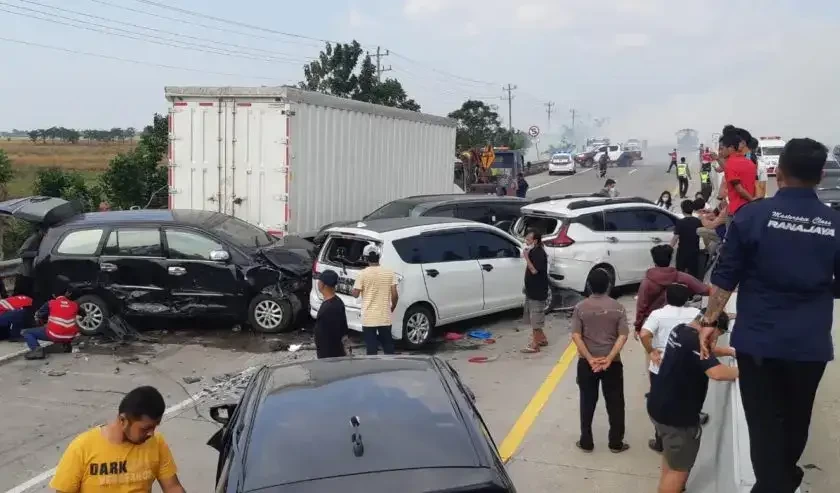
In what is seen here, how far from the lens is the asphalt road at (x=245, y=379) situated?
19.9 feet

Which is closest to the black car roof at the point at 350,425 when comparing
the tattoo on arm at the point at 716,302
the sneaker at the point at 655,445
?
the tattoo on arm at the point at 716,302

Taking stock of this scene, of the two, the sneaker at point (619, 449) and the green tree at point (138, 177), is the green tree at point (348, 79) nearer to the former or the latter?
the green tree at point (138, 177)

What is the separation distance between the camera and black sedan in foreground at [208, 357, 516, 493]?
10.5 ft

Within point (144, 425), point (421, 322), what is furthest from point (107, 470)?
point (421, 322)

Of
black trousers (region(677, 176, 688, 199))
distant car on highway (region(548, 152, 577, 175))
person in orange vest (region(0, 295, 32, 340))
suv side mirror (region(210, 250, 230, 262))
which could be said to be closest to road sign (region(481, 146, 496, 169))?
black trousers (region(677, 176, 688, 199))

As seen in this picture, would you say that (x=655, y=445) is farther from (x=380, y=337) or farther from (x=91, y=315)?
(x=91, y=315)

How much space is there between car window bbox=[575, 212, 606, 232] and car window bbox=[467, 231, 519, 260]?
5.07ft

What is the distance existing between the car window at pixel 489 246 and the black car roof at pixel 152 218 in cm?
369

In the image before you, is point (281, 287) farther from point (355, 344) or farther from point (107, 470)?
point (107, 470)

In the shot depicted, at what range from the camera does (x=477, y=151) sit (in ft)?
109

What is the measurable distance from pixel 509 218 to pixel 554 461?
8.56m

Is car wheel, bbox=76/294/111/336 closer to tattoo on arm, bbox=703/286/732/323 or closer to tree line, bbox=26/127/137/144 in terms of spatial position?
tattoo on arm, bbox=703/286/732/323

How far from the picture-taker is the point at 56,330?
1009 cm

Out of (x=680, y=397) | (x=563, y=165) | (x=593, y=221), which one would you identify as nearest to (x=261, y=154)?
(x=593, y=221)
